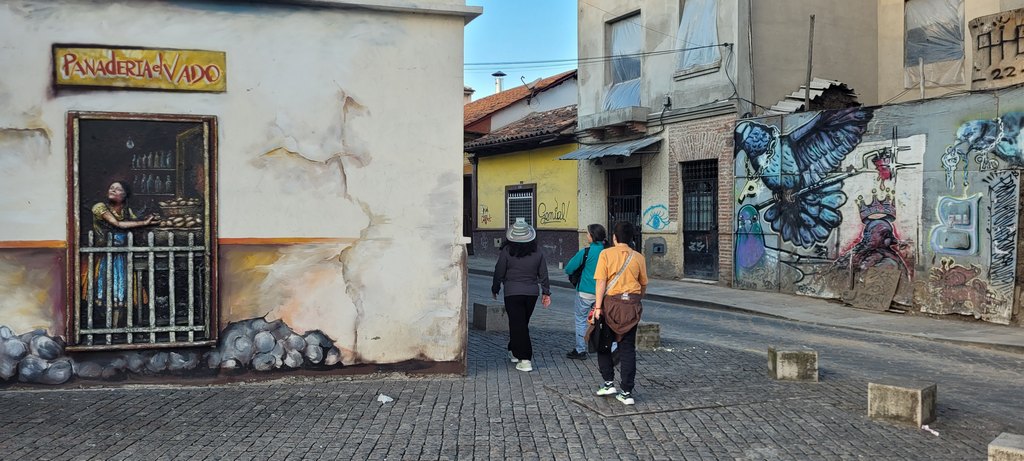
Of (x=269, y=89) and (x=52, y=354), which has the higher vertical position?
(x=269, y=89)

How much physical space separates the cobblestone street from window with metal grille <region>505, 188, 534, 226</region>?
1693 cm

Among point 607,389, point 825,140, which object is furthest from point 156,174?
point 825,140

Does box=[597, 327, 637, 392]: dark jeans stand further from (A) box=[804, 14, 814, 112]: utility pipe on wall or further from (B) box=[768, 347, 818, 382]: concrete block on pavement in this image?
(A) box=[804, 14, 814, 112]: utility pipe on wall

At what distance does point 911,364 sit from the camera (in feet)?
29.7

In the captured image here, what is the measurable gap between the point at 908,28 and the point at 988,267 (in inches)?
319

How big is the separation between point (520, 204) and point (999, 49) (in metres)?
15.1

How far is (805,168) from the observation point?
1522cm

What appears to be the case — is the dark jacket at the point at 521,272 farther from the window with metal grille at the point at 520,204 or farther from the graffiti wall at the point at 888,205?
the window with metal grille at the point at 520,204

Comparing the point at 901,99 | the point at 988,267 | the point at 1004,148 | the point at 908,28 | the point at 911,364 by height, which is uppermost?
the point at 908,28

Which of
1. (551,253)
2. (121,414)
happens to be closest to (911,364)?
(121,414)

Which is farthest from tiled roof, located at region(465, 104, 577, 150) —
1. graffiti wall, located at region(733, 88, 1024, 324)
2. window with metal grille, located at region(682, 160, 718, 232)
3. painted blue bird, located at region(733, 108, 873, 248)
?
graffiti wall, located at region(733, 88, 1024, 324)

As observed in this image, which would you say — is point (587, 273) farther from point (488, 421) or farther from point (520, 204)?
point (520, 204)

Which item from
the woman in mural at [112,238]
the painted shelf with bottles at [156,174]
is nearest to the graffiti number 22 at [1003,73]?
the painted shelf with bottles at [156,174]

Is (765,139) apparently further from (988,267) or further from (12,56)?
(12,56)
